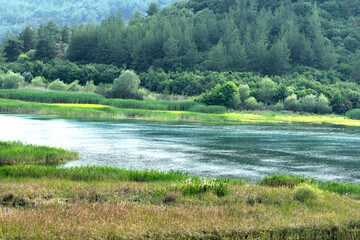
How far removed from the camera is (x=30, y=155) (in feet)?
101

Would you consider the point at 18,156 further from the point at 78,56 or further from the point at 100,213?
the point at 78,56

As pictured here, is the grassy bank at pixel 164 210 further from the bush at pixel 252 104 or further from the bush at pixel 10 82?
the bush at pixel 10 82

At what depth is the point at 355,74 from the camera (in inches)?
5950

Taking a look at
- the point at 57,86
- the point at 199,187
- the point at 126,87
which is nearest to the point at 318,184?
the point at 199,187

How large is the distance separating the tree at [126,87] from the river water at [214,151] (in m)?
64.6

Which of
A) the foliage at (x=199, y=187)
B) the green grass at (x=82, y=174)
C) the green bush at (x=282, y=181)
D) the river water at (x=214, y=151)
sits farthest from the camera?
the river water at (x=214, y=151)

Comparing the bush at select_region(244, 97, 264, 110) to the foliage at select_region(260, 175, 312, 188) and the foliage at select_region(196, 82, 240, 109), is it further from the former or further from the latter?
the foliage at select_region(260, 175, 312, 188)

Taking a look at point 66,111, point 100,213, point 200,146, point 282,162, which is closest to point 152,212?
point 100,213

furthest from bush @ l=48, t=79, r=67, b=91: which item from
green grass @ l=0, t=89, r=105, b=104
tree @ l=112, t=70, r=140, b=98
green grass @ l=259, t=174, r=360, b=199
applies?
green grass @ l=259, t=174, r=360, b=199

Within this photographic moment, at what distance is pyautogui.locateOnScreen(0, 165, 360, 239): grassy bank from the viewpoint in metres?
14.0

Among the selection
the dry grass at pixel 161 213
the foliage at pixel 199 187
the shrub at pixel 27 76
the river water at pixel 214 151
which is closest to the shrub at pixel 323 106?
the river water at pixel 214 151

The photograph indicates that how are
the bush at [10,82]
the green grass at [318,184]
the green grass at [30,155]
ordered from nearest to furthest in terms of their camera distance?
the green grass at [318,184]
the green grass at [30,155]
the bush at [10,82]

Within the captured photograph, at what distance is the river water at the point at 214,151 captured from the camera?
32375 millimetres

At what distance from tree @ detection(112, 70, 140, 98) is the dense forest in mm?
13738
